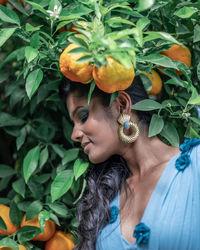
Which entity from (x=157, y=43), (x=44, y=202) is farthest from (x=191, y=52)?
(x=44, y=202)

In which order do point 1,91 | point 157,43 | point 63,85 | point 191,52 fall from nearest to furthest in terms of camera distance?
point 157,43
point 63,85
point 191,52
point 1,91

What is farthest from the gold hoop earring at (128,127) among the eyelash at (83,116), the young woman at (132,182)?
the eyelash at (83,116)

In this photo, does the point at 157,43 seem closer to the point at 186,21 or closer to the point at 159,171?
the point at 186,21

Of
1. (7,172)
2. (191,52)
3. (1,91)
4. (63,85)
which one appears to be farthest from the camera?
(1,91)

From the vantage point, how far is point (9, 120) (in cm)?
145

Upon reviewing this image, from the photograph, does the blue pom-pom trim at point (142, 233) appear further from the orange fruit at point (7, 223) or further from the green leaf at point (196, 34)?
the green leaf at point (196, 34)

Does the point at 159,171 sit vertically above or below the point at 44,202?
above

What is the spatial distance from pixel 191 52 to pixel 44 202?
0.79 m

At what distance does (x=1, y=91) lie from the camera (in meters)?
1.77

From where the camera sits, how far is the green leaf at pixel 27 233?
1.24 m

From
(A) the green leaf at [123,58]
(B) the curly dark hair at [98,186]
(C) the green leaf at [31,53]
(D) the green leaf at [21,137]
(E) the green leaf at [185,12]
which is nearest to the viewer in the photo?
(A) the green leaf at [123,58]

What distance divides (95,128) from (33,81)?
24 cm

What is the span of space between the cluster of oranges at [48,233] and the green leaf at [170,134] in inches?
19.9

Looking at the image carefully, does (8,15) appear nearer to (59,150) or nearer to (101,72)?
(101,72)
